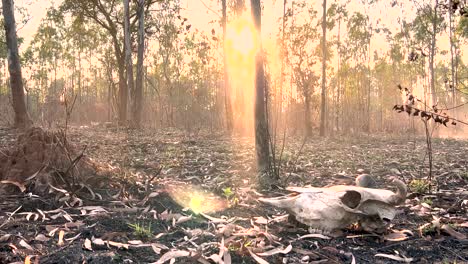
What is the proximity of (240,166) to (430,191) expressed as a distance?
2971 mm

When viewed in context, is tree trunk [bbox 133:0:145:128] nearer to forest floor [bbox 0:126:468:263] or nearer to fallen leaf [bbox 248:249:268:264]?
forest floor [bbox 0:126:468:263]

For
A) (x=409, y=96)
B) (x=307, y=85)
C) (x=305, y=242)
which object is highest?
(x=307, y=85)

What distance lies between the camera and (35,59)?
32.5 metres

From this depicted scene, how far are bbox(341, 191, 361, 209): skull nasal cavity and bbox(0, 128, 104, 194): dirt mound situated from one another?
8.17 feet

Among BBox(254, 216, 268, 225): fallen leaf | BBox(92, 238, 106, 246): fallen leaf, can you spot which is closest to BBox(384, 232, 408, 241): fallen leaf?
BBox(254, 216, 268, 225): fallen leaf

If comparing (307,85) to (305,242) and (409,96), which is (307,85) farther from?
(305,242)

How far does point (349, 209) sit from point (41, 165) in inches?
122

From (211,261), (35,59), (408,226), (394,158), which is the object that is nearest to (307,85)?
(394,158)

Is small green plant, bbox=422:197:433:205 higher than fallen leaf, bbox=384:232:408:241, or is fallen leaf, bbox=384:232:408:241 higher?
small green plant, bbox=422:197:433:205

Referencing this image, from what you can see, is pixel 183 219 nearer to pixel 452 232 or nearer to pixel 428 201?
pixel 452 232

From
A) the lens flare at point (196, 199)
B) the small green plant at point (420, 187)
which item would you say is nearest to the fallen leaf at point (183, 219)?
the lens flare at point (196, 199)

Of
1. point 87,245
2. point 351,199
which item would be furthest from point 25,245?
point 351,199

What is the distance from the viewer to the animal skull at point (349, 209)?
3512 mm

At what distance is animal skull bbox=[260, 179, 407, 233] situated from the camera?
3.51 metres
